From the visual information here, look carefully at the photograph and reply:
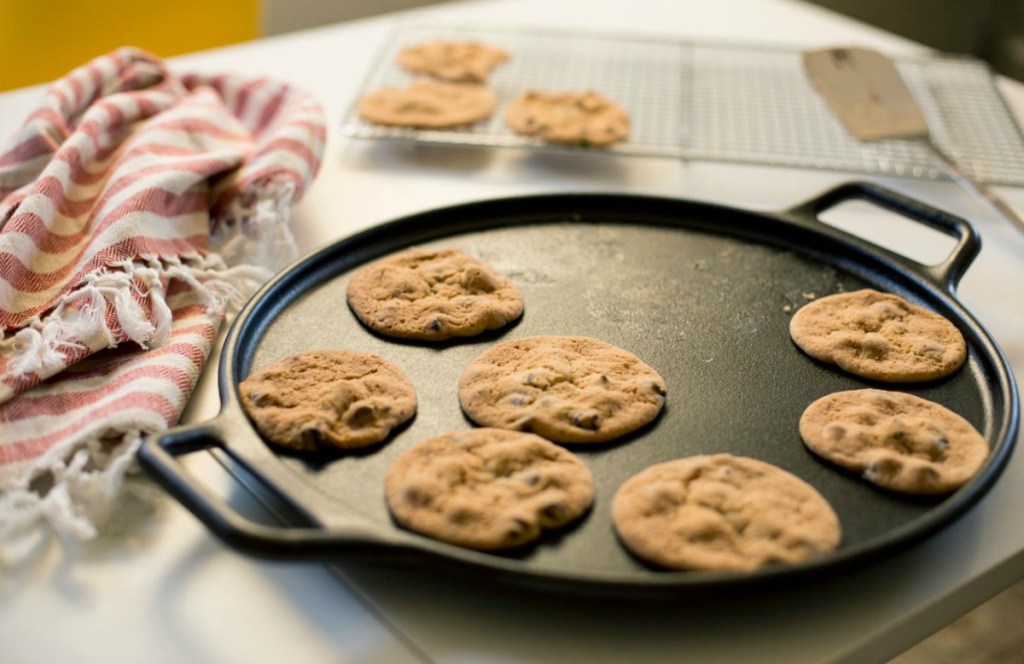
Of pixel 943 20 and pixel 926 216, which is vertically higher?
pixel 926 216

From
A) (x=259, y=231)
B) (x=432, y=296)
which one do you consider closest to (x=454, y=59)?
(x=259, y=231)

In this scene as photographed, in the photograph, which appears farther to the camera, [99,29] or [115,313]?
[99,29]

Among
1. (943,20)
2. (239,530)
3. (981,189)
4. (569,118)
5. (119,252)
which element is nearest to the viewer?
(239,530)

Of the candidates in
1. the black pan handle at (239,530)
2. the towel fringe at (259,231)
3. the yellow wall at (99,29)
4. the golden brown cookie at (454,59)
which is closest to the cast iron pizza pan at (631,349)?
the black pan handle at (239,530)

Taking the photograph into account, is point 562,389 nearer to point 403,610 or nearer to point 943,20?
point 403,610

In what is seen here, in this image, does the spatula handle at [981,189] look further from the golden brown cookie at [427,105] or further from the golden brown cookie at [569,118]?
the golden brown cookie at [427,105]

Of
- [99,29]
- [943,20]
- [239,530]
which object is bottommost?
[943,20]

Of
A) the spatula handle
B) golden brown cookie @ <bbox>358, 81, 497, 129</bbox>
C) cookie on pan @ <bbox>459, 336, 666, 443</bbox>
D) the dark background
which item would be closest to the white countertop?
cookie on pan @ <bbox>459, 336, 666, 443</bbox>

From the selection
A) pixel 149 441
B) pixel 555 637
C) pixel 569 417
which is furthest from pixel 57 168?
pixel 555 637
